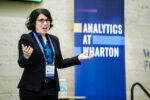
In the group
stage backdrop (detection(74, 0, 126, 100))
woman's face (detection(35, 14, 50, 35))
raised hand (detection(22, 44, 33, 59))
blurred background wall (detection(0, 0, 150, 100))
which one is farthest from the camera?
stage backdrop (detection(74, 0, 126, 100))

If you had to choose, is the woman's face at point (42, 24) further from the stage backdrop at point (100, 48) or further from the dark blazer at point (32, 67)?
the stage backdrop at point (100, 48)

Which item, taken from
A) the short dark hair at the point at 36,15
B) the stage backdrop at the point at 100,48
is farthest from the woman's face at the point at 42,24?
the stage backdrop at the point at 100,48

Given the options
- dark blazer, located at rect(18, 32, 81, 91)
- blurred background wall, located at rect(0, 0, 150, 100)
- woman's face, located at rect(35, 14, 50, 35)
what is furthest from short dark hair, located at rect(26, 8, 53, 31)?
blurred background wall, located at rect(0, 0, 150, 100)

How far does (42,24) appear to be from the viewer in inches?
76.9

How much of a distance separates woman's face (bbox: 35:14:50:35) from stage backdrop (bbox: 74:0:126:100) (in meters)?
2.70

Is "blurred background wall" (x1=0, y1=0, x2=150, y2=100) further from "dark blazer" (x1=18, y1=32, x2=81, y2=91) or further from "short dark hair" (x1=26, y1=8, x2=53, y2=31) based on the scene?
"dark blazer" (x1=18, y1=32, x2=81, y2=91)

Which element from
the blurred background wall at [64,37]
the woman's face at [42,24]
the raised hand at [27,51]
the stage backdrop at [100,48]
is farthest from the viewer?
the stage backdrop at [100,48]

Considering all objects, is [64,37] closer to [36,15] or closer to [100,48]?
[100,48]

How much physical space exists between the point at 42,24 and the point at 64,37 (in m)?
2.73

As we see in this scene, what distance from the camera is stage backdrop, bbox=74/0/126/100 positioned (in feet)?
15.4

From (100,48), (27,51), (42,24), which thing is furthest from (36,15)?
(100,48)

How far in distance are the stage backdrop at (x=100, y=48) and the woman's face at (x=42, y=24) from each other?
2.70 meters

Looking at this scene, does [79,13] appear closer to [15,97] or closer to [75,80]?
[75,80]

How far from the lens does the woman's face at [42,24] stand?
1943 millimetres
